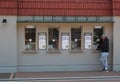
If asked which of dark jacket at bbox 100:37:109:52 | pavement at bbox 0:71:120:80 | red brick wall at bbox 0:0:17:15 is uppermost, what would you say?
red brick wall at bbox 0:0:17:15

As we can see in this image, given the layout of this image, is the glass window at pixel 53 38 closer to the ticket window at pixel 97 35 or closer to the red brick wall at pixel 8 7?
the ticket window at pixel 97 35

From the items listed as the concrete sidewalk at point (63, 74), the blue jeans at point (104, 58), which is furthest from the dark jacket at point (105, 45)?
the concrete sidewalk at point (63, 74)

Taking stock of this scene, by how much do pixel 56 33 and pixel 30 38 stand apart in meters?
1.53

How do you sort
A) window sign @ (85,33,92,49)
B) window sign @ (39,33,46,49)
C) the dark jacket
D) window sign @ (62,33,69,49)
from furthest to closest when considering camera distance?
window sign @ (85,33,92,49) < window sign @ (62,33,69,49) < window sign @ (39,33,46,49) < the dark jacket

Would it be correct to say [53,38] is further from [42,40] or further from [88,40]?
[88,40]

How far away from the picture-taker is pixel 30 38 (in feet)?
68.9

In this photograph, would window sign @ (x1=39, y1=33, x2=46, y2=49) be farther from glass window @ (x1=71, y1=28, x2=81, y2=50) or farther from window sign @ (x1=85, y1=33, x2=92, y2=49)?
window sign @ (x1=85, y1=33, x2=92, y2=49)

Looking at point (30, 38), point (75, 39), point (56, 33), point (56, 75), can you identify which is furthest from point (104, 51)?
point (30, 38)

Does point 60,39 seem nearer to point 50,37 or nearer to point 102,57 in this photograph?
point 50,37

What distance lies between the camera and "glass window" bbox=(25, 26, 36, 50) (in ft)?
68.8

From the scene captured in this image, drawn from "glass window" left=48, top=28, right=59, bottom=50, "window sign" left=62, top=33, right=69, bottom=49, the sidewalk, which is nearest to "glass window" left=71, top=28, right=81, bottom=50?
"window sign" left=62, top=33, right=69, bottom=49

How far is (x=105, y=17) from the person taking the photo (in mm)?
21172

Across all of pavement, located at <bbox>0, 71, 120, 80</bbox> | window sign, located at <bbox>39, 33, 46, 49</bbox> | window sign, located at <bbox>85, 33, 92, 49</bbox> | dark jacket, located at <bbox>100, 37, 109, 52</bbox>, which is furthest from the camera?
window sign, located at <bbox>85, 33, 92, 49</bbox>

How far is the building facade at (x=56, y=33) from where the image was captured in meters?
20.3
